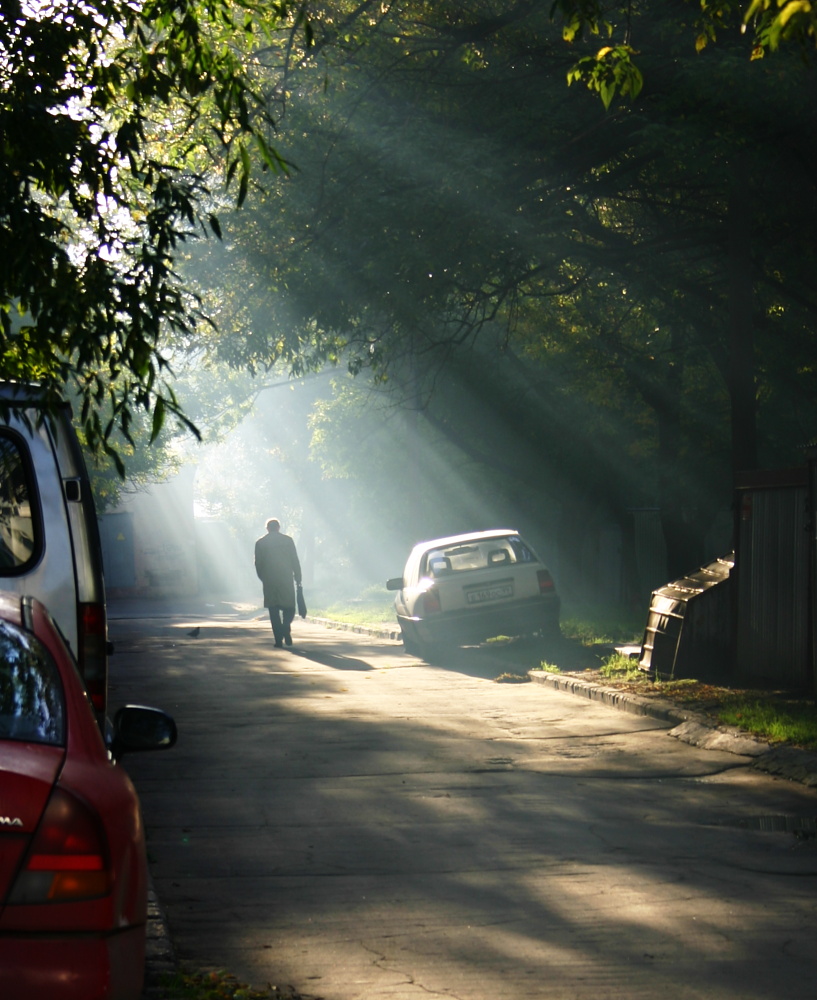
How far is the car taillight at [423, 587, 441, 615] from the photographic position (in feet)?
58.0

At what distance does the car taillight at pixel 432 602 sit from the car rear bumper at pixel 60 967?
14.8 meters

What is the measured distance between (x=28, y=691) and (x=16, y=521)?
2523 millimetres

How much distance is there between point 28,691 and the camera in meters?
3.29

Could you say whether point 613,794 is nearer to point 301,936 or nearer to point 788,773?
point 788,773

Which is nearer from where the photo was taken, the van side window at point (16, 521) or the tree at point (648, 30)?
the tree at point (648, 30)

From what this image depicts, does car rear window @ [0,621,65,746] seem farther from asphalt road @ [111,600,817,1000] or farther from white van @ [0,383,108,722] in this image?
white van @ [0,383,108,722]

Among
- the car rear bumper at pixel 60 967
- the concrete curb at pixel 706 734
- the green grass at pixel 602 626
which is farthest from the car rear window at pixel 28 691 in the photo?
the green grass at pixel 602 626

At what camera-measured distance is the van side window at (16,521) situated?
18.4ft

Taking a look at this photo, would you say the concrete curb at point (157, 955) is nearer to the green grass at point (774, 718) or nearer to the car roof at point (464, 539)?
the green grass at point (774, 718)

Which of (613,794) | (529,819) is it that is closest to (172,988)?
(529,819)

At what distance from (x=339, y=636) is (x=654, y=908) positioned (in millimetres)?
19631

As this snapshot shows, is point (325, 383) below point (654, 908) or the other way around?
the other way around

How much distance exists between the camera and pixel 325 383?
51656 mm

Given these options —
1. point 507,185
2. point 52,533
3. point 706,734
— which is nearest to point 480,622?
point 507,185
